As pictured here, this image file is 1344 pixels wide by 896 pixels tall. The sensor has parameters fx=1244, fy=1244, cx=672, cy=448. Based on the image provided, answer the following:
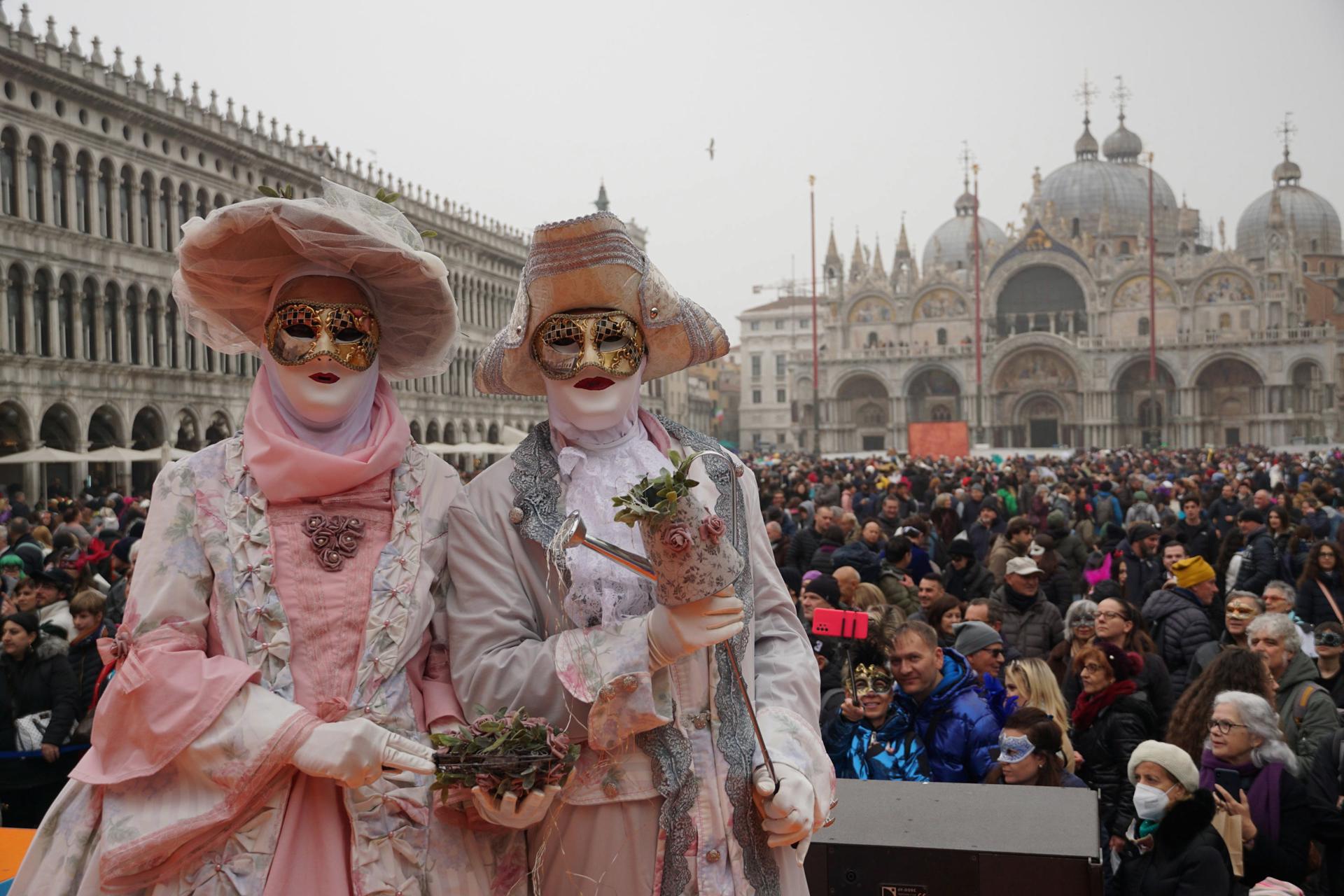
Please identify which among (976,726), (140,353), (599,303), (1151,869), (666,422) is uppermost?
(140,353)

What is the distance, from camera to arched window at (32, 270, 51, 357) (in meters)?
25.8

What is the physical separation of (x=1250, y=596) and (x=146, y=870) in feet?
20.0

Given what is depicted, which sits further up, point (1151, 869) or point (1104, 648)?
point (1104, 648)

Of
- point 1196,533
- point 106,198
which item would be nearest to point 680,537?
point 1196,533

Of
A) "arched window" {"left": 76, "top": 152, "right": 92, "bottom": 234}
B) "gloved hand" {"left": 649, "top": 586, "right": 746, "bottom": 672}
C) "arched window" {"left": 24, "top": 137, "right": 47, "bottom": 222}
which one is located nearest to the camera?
"gloved hand" {"left": 649, "top": 586, "right": 746, "bottom": 672}

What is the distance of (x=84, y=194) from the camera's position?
27344mm

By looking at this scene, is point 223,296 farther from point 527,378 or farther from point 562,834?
point 562,834

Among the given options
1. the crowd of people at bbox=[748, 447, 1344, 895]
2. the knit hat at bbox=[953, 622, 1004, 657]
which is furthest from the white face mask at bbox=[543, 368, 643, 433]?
the knit hat at bbox=[953, 622, 1004, 657]

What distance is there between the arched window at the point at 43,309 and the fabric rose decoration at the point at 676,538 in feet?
88.0

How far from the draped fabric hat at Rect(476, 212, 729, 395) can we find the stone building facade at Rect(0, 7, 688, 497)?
1869 cm

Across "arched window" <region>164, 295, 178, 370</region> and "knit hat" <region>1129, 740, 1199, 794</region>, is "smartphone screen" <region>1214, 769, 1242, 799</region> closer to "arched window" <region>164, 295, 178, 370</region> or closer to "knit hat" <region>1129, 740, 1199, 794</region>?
"knit hat" <region>1129, 740, 1199, 794</region>

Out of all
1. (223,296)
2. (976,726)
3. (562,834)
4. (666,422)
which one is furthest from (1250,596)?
(223,296)

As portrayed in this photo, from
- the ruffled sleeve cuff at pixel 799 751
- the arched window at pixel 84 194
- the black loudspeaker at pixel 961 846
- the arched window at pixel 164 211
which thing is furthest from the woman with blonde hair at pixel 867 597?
the arched window at pixel 164 211

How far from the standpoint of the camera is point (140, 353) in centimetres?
2891
